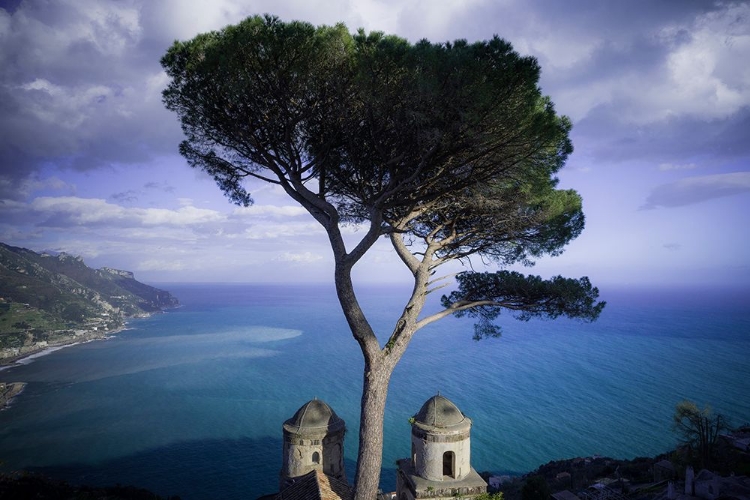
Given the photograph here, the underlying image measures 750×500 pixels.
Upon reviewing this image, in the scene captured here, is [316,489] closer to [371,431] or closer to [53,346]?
[371,431]

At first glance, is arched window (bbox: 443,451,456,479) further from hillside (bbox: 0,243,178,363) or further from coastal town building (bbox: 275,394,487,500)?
hillside (bbox: 0,243,178,363)

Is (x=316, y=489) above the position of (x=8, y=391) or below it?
above

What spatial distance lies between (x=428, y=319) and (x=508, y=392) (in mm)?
40814

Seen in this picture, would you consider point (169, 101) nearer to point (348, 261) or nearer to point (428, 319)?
point (348, 261)

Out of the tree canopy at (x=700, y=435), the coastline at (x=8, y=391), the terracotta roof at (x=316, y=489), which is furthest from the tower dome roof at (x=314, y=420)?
the coastline at (x=8, y=391)

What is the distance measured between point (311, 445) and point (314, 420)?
2.14ft

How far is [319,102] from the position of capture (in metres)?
8.27

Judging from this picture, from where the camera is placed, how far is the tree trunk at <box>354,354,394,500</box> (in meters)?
7.46

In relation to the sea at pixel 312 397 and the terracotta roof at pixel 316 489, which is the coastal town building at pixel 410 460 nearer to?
the terracotta roof at pixel 316 489

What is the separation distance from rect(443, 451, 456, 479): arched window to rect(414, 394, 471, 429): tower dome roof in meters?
0.77

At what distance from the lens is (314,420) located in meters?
10.9

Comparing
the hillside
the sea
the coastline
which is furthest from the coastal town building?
the hillside

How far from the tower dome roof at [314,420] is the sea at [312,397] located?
40.2 feet

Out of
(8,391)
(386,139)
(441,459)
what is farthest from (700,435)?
(8,391)
